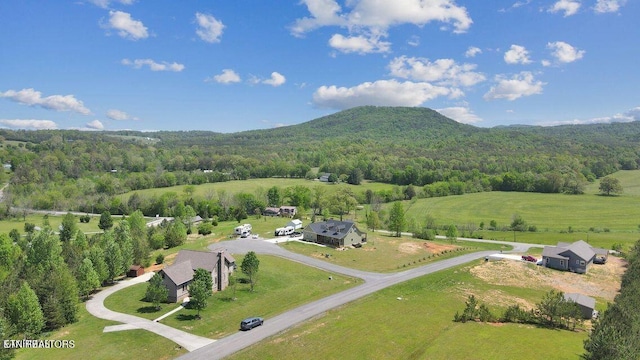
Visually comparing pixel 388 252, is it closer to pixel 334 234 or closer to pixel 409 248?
pixel 409 248

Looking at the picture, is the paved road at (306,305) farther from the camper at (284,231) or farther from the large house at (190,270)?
the large house at (190,270)

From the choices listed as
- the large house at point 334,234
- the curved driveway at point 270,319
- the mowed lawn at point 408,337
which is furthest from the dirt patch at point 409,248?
the mowed lawn at point 408,337

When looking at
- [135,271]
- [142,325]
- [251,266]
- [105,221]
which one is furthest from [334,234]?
[105,221]

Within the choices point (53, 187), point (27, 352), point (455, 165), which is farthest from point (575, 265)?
point (53, 187)

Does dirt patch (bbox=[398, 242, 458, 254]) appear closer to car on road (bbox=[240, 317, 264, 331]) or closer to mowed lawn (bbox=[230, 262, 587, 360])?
mowed lawn (bbox=[230, 262, 587, 360])

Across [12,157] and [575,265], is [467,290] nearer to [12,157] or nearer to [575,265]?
[575,265]

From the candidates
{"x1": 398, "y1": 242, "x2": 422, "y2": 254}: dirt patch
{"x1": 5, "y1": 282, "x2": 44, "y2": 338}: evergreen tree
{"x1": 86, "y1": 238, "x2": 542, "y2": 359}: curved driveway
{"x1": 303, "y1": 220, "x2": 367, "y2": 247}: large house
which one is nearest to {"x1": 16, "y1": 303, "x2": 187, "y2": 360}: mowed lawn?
{"x1": 86, "y1": 238, "x2": 542, "y2": 359}: curved driveway

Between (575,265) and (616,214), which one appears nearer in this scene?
(575,265)
